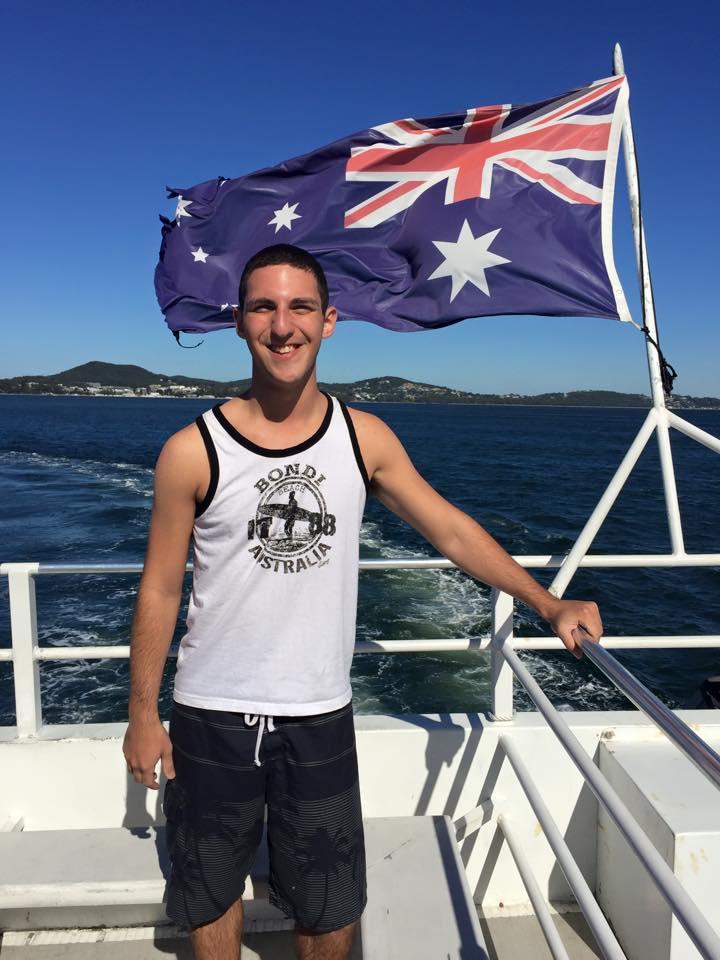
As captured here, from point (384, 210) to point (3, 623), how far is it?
991 cm

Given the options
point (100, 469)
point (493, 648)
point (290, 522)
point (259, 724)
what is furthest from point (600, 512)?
point (100, 469)

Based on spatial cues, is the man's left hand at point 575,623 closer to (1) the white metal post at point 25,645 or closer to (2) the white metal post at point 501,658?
(2) the white metal post at point 501,658

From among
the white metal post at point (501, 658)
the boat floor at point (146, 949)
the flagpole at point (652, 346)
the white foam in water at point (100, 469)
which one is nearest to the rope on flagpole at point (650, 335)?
the flagpole at point (652, 346)

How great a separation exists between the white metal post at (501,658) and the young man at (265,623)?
2.76 ft

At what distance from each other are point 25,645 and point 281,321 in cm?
179

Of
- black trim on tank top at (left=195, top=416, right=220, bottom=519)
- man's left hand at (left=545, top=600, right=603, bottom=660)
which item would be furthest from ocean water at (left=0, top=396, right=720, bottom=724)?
man's left hand at (left=545, top=600, right=603, bottom=660)

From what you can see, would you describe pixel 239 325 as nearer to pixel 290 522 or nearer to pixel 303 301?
pixel 303 301

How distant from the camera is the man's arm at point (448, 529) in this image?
1875 mm

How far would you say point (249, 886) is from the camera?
2.28 metres

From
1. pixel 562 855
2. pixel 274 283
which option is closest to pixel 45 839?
pixel 562 855

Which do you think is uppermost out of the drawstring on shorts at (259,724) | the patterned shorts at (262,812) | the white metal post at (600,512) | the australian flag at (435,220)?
the australian flag at (435,220)

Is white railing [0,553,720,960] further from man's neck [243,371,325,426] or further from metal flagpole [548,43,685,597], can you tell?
man's neck [243,371,325,426]

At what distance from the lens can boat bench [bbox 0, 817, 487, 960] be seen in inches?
81.8

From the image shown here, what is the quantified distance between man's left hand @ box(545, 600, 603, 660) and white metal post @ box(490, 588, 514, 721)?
2.68ft
